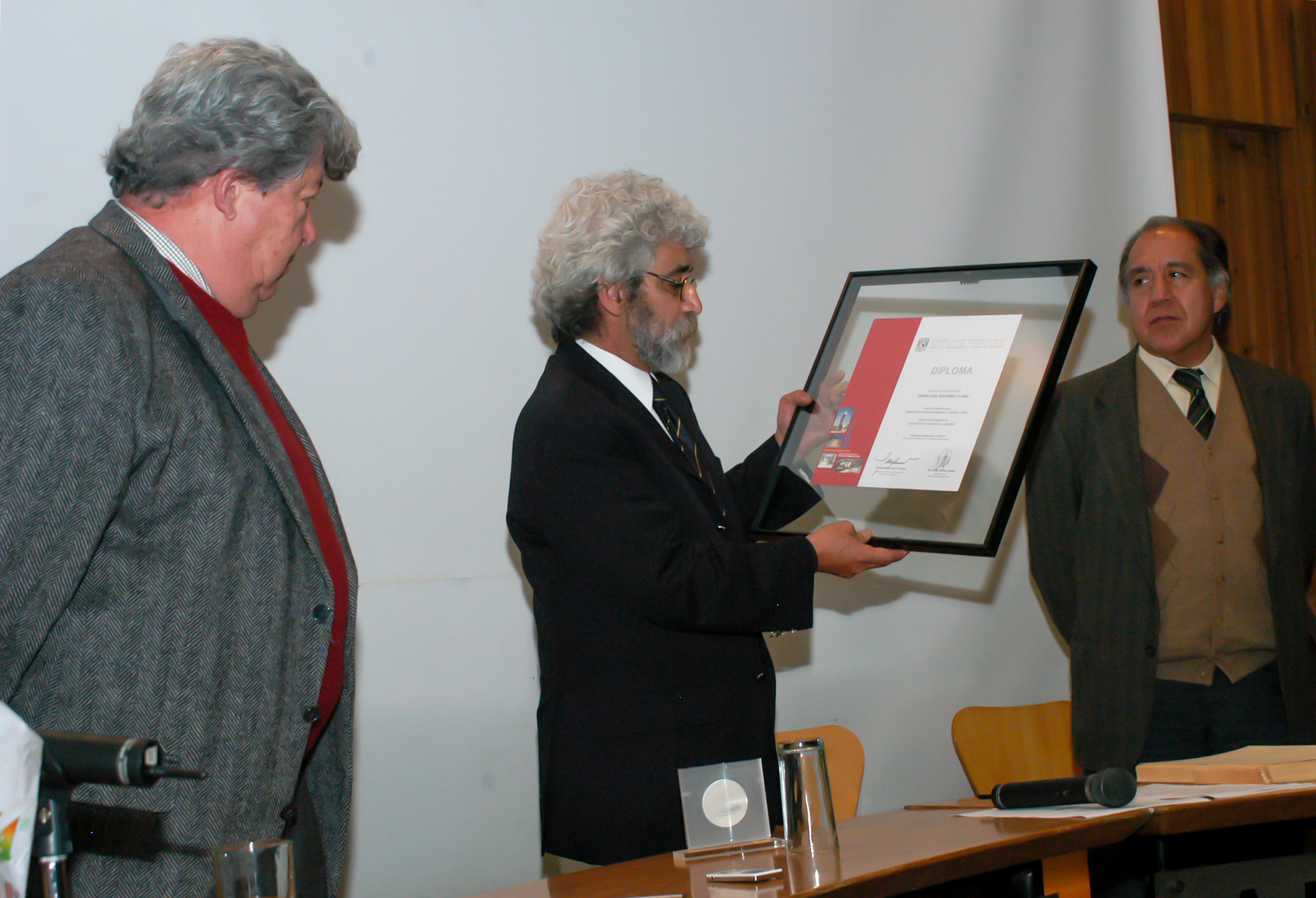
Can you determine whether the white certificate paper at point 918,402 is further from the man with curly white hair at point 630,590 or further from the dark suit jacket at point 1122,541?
the dark suit jacket at point 1122,541

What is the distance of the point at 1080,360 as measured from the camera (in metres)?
3.65

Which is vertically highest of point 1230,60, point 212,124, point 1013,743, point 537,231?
point 1230,60

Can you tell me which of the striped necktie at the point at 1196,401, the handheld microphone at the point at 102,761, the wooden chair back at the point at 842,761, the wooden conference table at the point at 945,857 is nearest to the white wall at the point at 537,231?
the wooden chair back at the point at 842,761

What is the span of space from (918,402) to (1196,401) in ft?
3.31

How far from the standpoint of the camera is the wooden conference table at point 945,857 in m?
1.49

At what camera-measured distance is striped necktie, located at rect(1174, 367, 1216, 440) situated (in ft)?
9.45

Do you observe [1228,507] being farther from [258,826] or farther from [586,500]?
[258,826]

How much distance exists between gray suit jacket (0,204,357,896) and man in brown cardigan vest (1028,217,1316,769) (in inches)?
78.8

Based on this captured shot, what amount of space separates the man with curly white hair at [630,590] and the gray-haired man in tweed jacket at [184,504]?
1.40 feet

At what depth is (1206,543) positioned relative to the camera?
9.09 ft

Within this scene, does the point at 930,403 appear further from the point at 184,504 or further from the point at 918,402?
the point at 184,504

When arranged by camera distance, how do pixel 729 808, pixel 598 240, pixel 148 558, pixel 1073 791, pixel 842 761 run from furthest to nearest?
pixel 842 761 < pixel 598 240 < pixel 1073 791 < pixel 729 808 < pixel 148 558
